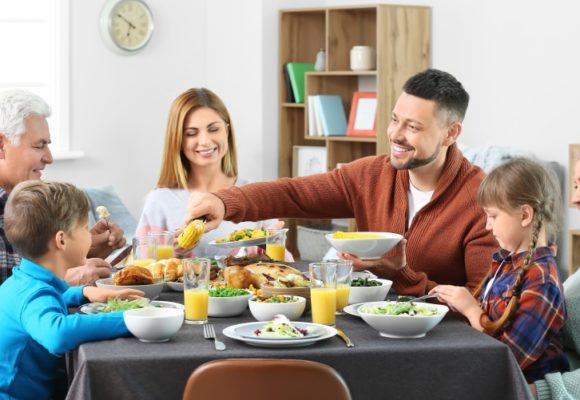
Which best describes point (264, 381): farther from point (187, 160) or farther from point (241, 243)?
point (187, 160)

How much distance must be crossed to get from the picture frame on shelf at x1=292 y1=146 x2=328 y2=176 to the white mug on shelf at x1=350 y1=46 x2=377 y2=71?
0.58 metres

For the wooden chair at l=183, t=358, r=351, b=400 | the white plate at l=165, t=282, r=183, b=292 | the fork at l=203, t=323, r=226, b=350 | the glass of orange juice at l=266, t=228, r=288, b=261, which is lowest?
the wooden chair at l=183, t=358, r=351, b=400

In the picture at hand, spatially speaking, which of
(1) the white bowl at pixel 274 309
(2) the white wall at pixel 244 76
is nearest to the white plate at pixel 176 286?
(1) the white bowl at pixel 274 309

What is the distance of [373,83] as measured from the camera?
6613 millimetres

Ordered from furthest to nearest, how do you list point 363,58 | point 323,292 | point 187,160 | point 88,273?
point 363,58
point 187,160
point 88,273
point 323,292

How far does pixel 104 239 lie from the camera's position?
3.34 m

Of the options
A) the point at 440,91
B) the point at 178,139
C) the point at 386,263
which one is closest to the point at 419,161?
the point at 440,91

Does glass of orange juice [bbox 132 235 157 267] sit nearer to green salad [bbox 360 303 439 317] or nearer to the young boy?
the young boy

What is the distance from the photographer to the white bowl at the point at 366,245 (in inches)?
105

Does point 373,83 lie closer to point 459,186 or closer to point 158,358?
point 459,186

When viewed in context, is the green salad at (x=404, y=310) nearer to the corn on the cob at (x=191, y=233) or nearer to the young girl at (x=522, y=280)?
the young girl at (x=522, y=280)

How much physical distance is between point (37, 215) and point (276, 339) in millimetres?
724

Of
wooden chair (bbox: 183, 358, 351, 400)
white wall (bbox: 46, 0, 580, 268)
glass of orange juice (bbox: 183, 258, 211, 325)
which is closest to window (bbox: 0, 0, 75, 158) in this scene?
white wall (bbox: 46, 0, 580, 268)

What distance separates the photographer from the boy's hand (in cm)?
252
